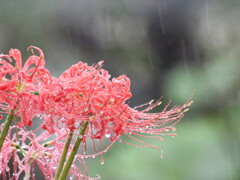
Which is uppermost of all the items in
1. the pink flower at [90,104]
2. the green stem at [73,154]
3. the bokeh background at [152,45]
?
the bokeh background at [152,45]

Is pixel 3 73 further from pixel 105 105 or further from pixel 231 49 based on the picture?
pixel 231 49

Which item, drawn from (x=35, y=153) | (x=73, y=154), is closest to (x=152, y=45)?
(x=35, y=153)

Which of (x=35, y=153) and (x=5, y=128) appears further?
(x=35, y=153)

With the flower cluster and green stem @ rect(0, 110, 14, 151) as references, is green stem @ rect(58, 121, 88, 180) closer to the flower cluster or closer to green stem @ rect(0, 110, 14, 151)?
the flower cluster

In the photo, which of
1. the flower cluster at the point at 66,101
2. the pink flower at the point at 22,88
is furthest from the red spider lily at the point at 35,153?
the pink flower at the point at 22,88

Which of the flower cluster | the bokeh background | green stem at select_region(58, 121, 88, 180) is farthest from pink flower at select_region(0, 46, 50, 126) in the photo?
the bokeh background

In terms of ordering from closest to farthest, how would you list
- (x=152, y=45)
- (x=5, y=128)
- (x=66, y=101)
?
(x=5, y=128) → (x=66, y=101) → (x=152, y=45)

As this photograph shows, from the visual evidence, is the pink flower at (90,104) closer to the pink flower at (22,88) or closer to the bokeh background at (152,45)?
the pink flower at (22,88)

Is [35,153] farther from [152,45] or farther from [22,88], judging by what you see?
[152,45]

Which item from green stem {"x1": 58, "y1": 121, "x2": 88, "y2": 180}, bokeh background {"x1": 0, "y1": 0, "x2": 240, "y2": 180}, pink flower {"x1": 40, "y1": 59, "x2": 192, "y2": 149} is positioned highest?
bokeh background {"x1": 0, "y1": 0, "x2": 240, "y2": 180}
